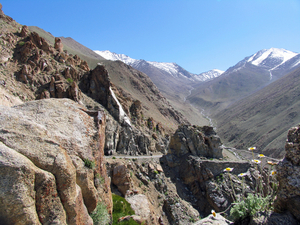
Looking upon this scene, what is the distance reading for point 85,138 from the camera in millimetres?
7461

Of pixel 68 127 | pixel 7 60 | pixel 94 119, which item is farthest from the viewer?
pixel 7 60

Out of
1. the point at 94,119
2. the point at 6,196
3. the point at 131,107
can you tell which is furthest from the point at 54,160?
the point at 131,107

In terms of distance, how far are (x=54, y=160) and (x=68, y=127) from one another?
6.31ft

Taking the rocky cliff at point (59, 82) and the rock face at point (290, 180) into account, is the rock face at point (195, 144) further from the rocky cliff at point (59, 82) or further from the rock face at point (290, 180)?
the rock face at point (290, 180)

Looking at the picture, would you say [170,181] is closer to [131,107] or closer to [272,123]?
[131,107]

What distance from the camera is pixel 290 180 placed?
16.1ft

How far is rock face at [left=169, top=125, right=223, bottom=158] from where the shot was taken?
104 ft

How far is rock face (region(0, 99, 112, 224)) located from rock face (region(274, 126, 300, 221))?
598 centimetres

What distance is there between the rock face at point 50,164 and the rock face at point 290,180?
598 centimetres

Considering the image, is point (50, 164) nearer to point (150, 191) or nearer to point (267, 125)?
point (150, 191)

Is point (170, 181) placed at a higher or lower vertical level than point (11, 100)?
lower

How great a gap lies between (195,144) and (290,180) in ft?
91.8

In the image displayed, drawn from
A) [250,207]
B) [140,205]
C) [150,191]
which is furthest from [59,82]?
[250,207]

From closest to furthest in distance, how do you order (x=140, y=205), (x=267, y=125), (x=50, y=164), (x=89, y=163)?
(x=50, y=164)
(x=89, y=163)
(x=140, y=205)
(x=267, y=125)
